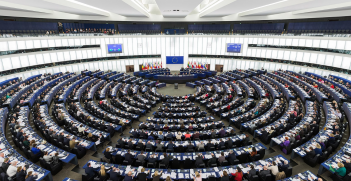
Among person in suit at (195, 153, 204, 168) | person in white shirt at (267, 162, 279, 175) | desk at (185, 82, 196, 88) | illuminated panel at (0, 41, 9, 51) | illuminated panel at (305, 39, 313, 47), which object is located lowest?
person in suit at (195, 153, 204, 168)

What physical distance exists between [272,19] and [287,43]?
556 cm

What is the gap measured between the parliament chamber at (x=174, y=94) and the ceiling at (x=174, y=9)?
0.20 metres

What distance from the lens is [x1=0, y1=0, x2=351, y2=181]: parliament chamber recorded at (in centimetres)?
926

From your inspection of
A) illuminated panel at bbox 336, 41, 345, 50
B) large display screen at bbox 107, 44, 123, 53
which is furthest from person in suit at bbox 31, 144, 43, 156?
illuminated panel at bbox 336, 41, 345, 50

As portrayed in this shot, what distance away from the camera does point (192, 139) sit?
39.5 ft

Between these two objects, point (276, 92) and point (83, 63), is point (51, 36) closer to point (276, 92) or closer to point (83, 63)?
point (83, 63)

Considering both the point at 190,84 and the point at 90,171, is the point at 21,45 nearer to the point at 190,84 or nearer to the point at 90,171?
the point at 190,84

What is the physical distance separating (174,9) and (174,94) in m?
11.0

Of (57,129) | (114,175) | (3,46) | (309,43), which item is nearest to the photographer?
(114,175)

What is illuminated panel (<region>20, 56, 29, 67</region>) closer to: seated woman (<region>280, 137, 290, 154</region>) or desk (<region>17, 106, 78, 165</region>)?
desk (<region>17, 106, 78, 165</region>)

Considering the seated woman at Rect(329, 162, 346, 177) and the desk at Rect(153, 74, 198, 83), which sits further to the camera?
the desk at Rect(153, 74, 198, 83)

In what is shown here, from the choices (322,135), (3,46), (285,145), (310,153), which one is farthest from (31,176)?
(3,46)

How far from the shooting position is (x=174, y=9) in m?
21.7

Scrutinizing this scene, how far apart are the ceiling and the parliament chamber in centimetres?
20
